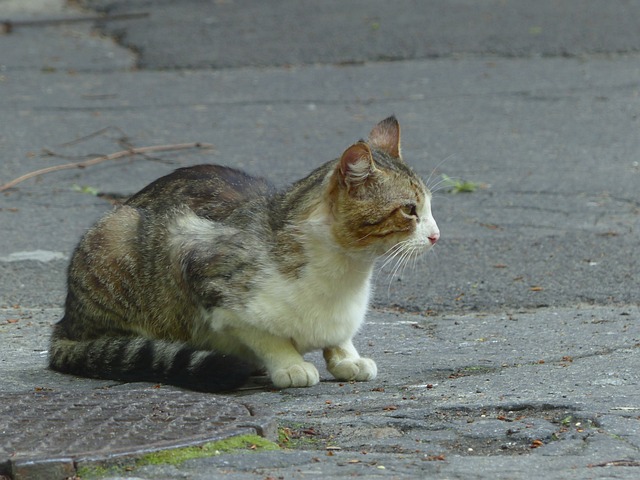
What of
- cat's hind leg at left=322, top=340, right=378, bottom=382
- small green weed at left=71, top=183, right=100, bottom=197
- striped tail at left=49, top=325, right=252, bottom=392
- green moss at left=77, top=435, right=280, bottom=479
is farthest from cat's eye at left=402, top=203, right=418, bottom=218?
small green weed at left=71, top=183, right=100, bottom=197

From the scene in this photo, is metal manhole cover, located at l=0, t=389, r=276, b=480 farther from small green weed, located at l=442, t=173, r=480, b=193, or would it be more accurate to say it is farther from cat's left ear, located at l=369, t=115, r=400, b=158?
small green weed, located at l=442, t=173, r=480, b=193

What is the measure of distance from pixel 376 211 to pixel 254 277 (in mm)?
546

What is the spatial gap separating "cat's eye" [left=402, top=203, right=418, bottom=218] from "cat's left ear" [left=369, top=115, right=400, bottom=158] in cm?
43

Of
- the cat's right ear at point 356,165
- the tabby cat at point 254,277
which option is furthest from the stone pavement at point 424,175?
the cat's right ear at point 356,165

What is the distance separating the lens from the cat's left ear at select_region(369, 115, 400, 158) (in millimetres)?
4895

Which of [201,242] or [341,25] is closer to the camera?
[201,242]

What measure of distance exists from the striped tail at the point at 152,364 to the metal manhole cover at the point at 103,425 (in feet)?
0.80

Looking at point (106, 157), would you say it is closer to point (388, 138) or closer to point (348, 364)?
point (388, 138)

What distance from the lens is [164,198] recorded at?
4.99 meters

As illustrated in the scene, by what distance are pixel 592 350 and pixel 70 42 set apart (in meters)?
8.76

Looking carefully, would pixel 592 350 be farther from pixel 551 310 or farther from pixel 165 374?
pixel 165 374

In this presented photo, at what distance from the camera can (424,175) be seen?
26.8 ft

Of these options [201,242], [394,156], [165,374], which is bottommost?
[165,374]

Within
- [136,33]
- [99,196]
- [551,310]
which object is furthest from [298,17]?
[551,310]
